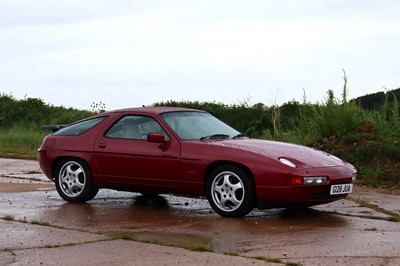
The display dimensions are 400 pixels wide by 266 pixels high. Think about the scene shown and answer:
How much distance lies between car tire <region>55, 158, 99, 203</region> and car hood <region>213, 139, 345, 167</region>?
2024 mm

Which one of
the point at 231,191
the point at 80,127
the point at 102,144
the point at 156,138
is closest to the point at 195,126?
the point at 156,138

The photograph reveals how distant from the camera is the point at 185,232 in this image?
9.46 metres

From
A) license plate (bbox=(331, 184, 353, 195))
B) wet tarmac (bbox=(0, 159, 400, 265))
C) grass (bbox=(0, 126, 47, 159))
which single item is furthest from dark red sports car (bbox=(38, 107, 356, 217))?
grass (bbox=(0, 126, 47, 159))

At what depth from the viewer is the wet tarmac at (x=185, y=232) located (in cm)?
790

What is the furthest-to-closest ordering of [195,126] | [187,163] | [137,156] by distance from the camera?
1. [195,126]
2. [137,156]
3. [187,163]

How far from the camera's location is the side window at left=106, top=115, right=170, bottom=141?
1160 centimetres

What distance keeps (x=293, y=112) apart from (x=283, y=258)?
69.0 feet

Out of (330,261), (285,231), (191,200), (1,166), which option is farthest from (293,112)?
(330,261)

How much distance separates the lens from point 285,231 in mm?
9539

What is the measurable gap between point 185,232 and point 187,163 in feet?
5.50

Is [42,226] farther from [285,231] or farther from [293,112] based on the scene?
[293,112]

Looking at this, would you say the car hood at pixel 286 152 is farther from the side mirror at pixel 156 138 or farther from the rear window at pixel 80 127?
the rear window at pixel 80 127

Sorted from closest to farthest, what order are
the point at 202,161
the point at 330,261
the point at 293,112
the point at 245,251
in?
the point at 330,261, the point at 245,251, the point at 202,161, the point at 293,112

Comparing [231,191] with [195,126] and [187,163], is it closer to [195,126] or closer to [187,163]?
[187,163]
